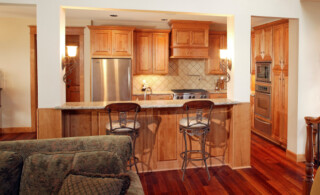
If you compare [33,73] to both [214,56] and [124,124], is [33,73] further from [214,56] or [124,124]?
[214,56]

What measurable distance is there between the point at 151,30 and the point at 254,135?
315 cm

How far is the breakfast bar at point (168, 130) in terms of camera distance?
3719mm

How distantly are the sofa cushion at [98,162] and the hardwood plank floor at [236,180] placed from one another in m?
1.50

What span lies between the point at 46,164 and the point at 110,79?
4.13 m

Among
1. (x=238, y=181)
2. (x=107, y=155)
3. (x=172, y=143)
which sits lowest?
(x=238, y=181)

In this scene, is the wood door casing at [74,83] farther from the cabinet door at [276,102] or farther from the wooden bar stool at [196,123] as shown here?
the cabinet door at [276,102]

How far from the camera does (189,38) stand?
20.5 ft

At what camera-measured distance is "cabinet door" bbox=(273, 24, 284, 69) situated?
5.04 m

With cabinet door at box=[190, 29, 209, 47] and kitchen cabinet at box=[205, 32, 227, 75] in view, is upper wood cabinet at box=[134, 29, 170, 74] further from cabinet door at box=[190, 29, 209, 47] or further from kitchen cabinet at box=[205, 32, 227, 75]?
kitchen cabinet at box=[205, 32, 227, 75]

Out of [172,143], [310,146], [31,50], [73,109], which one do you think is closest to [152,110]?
[172,143]

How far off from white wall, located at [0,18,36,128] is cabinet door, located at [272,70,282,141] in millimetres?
5083

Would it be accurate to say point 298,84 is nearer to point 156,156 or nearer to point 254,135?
point 254,135

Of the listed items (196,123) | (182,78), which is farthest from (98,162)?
(182,78)

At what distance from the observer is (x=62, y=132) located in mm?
3607
